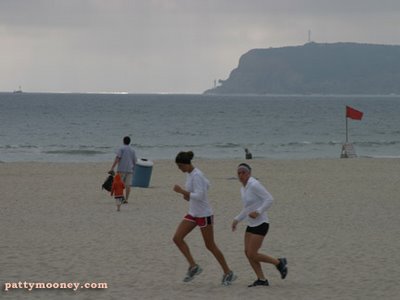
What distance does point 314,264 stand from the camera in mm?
10641

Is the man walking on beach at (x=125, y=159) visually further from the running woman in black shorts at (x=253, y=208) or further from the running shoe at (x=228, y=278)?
the running woman in black shorts at (x=253, y=208)

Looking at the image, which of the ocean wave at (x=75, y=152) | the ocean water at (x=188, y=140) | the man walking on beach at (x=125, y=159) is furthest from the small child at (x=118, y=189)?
the ocean wave at (x=75, y=152)

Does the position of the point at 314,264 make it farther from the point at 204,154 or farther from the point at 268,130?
the point at 268,130

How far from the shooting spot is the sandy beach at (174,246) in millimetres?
9266

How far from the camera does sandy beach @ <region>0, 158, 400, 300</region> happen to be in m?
9.27

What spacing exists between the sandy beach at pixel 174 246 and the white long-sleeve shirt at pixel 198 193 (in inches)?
33.2

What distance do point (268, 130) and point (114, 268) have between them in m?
60.5

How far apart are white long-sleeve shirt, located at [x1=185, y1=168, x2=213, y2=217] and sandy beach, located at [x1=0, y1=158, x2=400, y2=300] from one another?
2.76ft

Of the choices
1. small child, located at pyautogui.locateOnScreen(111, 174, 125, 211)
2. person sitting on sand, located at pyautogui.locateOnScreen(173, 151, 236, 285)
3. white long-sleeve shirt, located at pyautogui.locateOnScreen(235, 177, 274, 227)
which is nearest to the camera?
white long-sleeve shirt, located at pyautogui.locateOnScreen(235, 177, 274, 227)

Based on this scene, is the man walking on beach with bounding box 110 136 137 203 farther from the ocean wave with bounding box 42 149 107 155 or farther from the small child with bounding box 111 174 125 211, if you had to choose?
the ocean wave with bounding box 42 149 107 155

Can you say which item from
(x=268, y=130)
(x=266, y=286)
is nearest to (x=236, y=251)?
(x=266, y=286)

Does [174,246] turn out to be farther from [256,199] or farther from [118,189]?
[118,189]

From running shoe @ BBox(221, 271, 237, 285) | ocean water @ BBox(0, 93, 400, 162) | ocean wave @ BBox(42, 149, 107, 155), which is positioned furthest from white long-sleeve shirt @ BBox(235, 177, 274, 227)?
ocean wave @ BBox(42, 149, 107, 155)

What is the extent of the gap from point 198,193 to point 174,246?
10.3 feet
